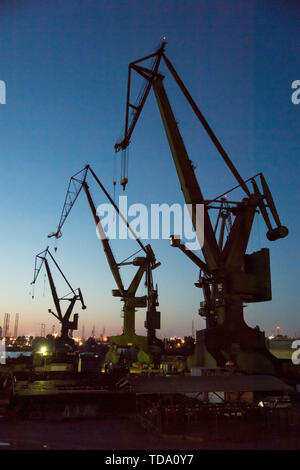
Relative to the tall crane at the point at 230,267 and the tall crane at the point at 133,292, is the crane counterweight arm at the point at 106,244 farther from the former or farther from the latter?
the tall crane at the point at 230,267

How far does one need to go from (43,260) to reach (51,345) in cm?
2528

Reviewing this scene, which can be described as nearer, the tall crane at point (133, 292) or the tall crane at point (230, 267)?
the tall crane at point (230, 267)

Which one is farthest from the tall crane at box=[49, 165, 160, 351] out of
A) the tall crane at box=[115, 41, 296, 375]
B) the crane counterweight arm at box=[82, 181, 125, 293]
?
the tall crane at box=[115, 41, 296, 375]

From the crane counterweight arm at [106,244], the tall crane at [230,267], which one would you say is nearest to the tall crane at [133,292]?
the crane counterweight arm at [106,244]

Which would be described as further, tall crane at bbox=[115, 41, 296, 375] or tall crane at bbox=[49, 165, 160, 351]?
tall crane at bbox=[49, 165, 160, 351]

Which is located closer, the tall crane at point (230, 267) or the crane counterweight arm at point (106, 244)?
the tall crane at point (230, 267)

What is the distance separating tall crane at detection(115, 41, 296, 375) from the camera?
2902 cm

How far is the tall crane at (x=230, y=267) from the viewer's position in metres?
29.0

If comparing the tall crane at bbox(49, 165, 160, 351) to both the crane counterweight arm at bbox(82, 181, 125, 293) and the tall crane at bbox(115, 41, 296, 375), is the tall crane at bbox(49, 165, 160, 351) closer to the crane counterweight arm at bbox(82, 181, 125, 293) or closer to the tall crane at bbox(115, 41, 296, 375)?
the crane counterweight arm at bbox(82, 181, 125, 293)

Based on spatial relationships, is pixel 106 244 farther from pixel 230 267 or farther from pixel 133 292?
pixel 230 267

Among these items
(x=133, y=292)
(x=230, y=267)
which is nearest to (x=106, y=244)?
(x=133, y=292)

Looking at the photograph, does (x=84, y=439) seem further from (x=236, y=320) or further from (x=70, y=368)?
(x=70, y=368)
